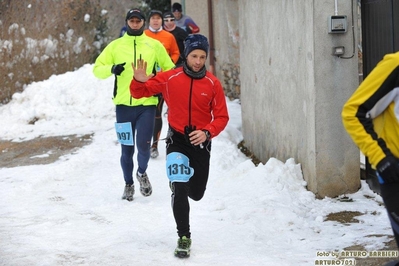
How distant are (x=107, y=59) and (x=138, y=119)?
2.38 ft

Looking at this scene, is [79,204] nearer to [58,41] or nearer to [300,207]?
[300,207]

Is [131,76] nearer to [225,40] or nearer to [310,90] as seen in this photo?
[310,90]

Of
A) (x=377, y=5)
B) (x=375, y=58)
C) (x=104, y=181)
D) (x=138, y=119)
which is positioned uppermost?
(x=377, y=5)

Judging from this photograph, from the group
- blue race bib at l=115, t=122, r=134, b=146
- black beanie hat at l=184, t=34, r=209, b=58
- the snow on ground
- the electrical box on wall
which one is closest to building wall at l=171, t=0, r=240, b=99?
the snow on ground

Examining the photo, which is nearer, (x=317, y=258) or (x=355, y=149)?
(x=317, y=258)

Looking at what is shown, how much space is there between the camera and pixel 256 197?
8203 millimetres

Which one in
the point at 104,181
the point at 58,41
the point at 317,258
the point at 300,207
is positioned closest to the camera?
the point at 317,258

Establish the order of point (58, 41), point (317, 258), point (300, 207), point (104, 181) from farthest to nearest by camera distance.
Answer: point (58, 41) → point (104, 181) → point (300, 207) → point (317, 258)

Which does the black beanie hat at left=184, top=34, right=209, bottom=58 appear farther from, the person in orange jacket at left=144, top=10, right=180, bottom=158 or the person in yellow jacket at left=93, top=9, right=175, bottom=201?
the person in orange jacket at left=144, top=10, right=180, bottom=158

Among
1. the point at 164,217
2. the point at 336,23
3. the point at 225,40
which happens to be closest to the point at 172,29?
the point at 225,40

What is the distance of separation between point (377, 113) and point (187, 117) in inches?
91.9

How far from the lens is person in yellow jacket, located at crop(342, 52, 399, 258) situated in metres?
4.17

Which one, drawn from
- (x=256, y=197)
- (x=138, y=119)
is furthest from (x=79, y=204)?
(x=256, y=197)

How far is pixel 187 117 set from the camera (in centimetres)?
639
